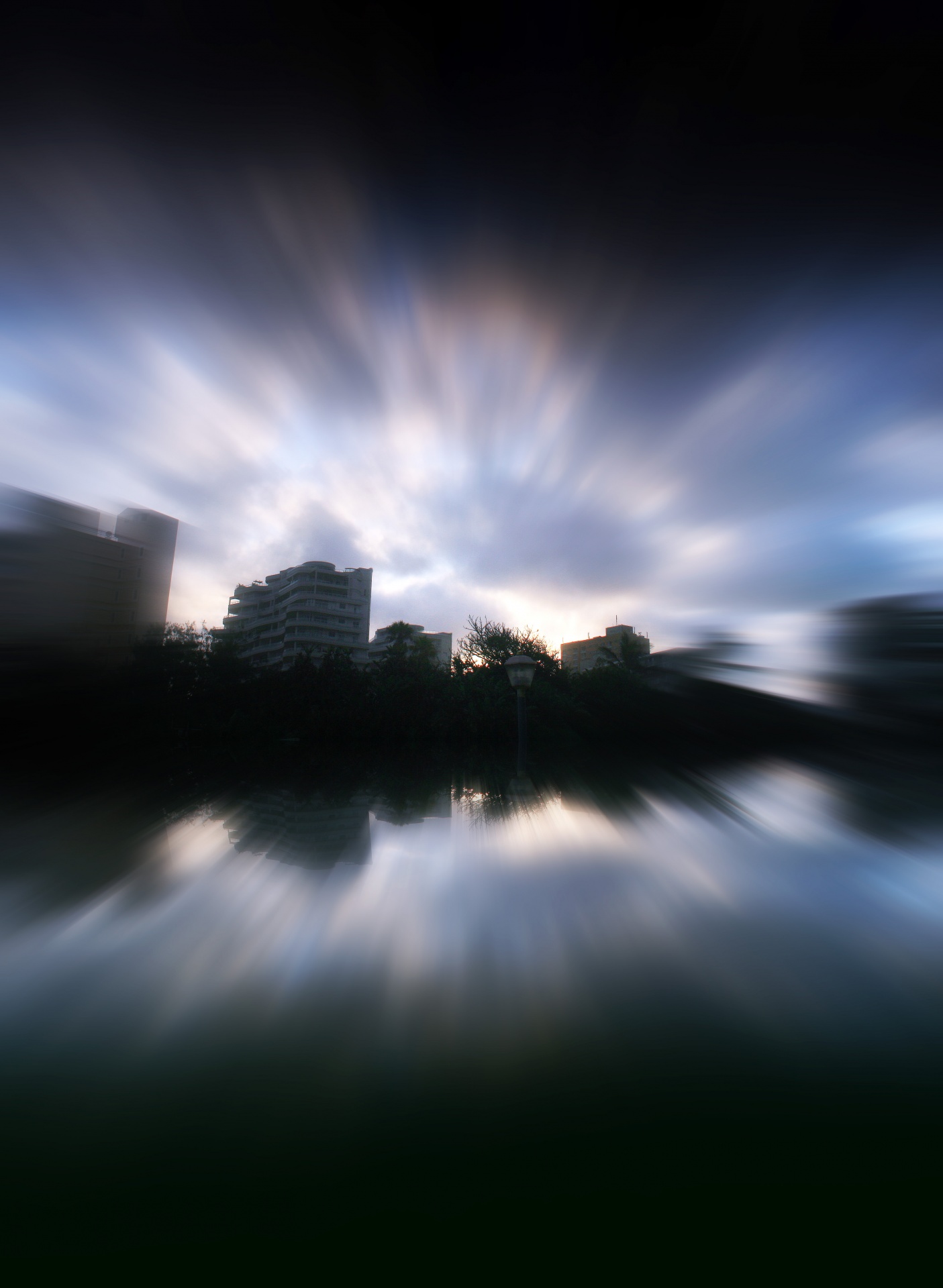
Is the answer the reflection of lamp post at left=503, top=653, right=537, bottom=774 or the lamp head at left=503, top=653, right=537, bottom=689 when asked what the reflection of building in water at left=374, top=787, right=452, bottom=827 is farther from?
the lamp head at left=503, top=653, right=537, bottom=689

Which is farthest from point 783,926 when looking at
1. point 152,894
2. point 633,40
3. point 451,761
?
point 451,761

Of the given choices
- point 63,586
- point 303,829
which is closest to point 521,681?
point 303,829

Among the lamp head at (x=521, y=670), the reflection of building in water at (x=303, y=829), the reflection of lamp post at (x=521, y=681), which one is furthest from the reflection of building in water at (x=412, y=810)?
the lamp head at (x=521, y=670)

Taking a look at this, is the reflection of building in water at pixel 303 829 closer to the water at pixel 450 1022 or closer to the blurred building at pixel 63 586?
the water at pixel 450 1022

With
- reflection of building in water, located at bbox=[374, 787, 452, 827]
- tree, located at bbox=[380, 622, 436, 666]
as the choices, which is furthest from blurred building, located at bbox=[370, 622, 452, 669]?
reflection of building in water, located at bbox=[374, 787, 452, 827]

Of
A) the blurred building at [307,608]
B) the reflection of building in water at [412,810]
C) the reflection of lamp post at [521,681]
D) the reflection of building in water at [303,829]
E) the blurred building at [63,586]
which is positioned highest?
the blurred building at [307,608]

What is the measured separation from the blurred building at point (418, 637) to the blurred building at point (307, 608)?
2.11 meters

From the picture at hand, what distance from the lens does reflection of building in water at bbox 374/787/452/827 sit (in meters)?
5.51

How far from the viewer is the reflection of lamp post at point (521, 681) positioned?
9.73 m

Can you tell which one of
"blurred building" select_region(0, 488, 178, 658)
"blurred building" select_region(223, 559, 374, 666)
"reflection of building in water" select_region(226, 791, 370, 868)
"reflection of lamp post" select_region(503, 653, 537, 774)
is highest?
"blurred building" select_region(223, 559, 374, 666)

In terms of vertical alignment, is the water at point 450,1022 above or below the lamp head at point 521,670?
below

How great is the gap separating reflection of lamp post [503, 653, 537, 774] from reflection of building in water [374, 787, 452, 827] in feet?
9.97

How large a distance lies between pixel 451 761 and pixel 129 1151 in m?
10.5

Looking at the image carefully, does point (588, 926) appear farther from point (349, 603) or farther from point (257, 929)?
point (349, 603)
